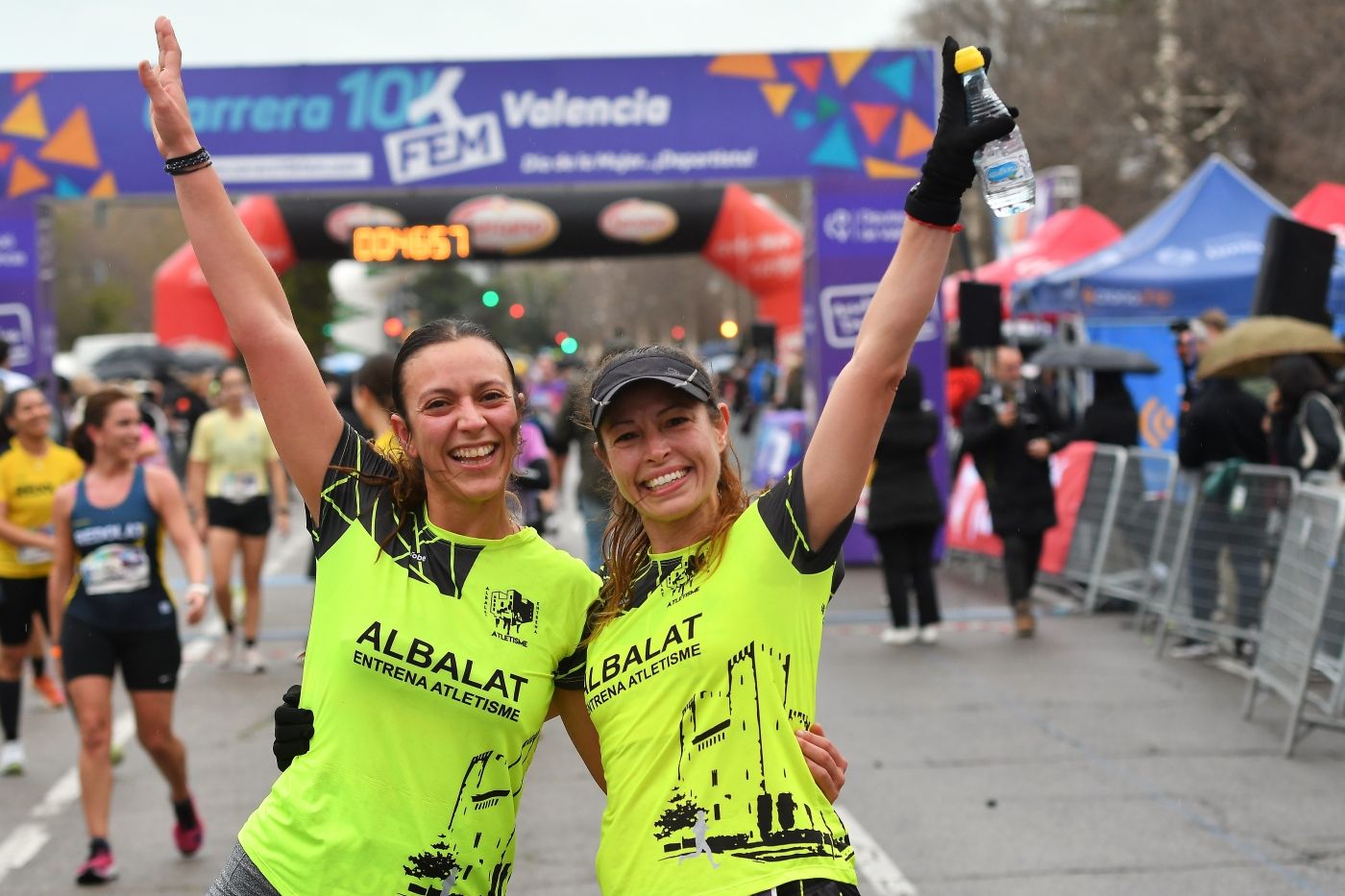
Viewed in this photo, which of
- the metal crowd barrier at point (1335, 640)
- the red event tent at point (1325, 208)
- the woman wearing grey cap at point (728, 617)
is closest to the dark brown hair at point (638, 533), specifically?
the woman wearing grey cap at point (728, 617)

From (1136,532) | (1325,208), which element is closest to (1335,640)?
(1136,532)

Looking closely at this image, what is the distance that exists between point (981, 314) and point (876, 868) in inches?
390

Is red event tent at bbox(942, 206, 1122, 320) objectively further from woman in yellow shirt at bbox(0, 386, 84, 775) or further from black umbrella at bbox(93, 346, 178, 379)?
black umbrella at bbox(93, 346, 178, 379)

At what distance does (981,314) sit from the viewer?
49.9ft

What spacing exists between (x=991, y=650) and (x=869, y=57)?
6169 millimetres

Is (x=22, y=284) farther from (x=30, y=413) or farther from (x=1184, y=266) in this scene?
(x=1184, y=266)

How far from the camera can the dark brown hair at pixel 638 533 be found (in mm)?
2803

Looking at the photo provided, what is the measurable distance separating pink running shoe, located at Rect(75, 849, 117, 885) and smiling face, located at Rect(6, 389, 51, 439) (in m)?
3.11

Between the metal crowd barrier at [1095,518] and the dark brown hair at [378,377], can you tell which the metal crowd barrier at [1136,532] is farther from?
the dark brown hair at [378,377]

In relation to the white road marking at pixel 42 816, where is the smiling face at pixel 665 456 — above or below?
above

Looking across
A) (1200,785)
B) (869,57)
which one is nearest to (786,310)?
(869,57)

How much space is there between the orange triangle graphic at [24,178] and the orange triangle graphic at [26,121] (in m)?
0.24

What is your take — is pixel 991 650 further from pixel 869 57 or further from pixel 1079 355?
pixel 869 57

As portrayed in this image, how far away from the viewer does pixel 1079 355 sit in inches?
538
